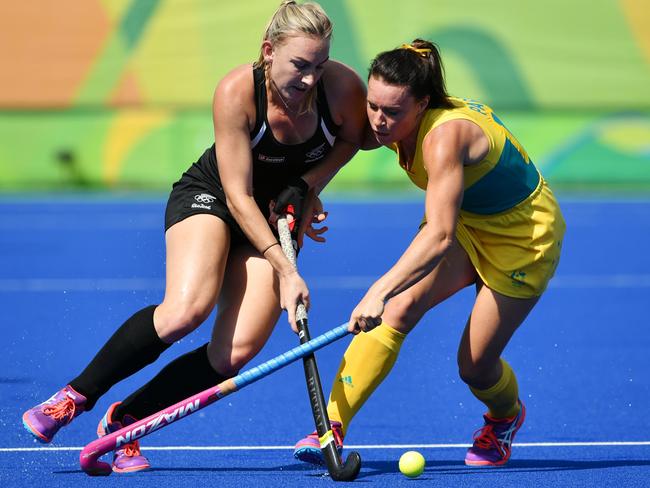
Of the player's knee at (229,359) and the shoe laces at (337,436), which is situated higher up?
the player's knee at (229,359)

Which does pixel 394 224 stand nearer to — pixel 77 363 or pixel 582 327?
pixel 582 327

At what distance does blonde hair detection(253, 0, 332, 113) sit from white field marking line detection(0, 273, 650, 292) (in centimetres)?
485

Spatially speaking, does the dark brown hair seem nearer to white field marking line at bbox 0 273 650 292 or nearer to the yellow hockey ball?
the yellow hockey ball

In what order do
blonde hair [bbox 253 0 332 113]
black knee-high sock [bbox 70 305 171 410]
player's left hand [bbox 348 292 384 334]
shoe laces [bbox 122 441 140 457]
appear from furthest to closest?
shoe laces [bbox 122 441 140 457]
black knee-high sock [bbox 70 305 171 410]
blonde hair [bbox 253 0 332 113]
player's left hand [bbox 348 292 384 334]

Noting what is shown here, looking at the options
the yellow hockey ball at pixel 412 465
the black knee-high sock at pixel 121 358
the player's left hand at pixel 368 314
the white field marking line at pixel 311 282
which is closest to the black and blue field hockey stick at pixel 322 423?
the yellow hockey ball at pixel 412 465

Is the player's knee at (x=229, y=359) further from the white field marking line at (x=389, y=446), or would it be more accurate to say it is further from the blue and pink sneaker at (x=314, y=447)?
the white field marking line at (x=389, y=446)

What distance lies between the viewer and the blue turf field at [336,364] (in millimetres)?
4469

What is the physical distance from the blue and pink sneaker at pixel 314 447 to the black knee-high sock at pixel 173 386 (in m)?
0.40

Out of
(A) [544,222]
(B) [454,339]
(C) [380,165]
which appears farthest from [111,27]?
(A) [544,222]

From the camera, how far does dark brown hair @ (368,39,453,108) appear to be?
3.99 m

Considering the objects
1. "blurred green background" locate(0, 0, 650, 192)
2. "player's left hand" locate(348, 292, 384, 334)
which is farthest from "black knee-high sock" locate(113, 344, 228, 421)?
"blurred green background" locate(0, 0, 650, 192)

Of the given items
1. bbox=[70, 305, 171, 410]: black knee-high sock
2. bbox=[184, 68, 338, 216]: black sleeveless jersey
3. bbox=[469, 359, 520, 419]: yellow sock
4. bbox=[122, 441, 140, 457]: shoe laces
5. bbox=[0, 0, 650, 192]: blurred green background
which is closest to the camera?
bbox=[70, 305, 171, 410]: black knee-high sock

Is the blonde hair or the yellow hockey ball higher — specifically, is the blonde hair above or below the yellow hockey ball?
above

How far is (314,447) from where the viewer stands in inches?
167
